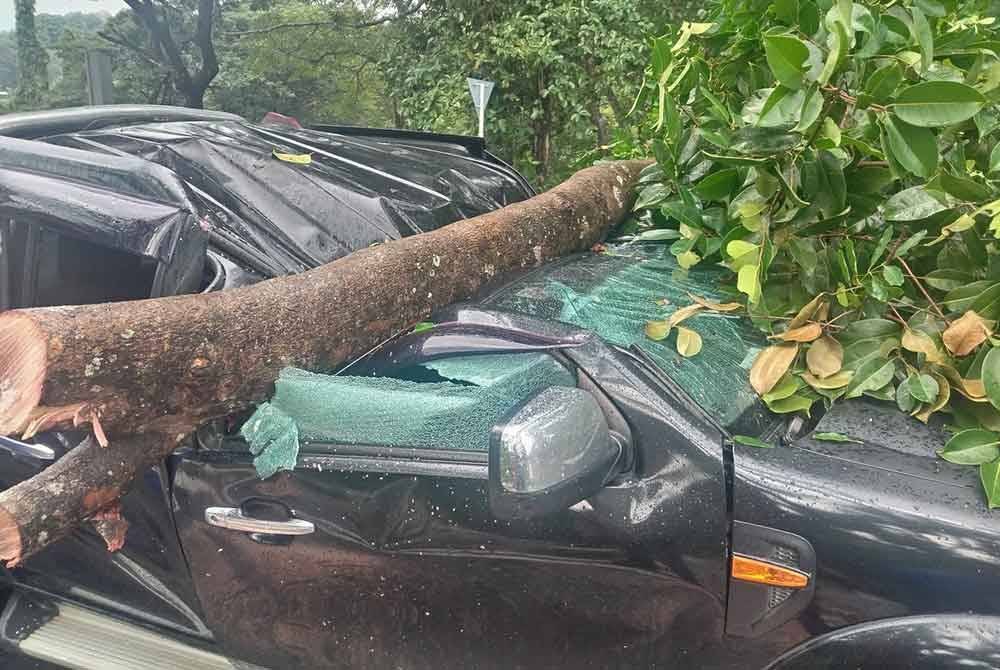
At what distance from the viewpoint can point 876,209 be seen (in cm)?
199

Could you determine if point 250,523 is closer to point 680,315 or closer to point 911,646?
point 680,315

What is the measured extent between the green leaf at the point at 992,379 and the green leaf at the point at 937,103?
497mm

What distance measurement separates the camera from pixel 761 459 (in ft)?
5.56

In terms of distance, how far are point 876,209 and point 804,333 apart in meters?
0.38

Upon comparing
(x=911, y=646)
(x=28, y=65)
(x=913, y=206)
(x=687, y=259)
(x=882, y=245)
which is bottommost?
(x=28, y=65)

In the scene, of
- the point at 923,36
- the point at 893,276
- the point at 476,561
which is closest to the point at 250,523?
the point at 476,561

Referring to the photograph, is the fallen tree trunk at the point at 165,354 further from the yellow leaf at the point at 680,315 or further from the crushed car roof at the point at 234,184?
the yellow leaf at the point at 680,315

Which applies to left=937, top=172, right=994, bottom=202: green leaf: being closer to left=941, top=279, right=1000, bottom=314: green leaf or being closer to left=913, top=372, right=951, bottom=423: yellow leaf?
left=941, top=279, right=1000, bottom=314: green leaf

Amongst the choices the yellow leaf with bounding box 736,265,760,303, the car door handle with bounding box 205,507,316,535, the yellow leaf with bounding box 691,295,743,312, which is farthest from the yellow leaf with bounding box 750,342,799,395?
the car door handle with bounding box 205,507,316,535

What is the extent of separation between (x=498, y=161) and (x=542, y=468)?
2.92 metres

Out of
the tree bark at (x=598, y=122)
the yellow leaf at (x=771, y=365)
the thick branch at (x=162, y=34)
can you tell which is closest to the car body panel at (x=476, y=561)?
the yellow leaf at (x=771, y=365)

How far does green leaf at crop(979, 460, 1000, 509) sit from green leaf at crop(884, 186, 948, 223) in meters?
0.57

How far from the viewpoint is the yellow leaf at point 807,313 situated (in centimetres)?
195

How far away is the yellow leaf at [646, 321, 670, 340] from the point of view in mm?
2029
